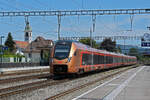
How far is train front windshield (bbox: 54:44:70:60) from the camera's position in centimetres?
2240

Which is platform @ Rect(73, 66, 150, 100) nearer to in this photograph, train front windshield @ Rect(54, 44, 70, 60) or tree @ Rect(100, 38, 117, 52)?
train front windshield @ Rect(54, 44, 70, 60)

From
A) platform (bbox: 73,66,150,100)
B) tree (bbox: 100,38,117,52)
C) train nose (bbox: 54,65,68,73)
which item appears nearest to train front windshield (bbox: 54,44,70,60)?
train nose (bbox: 54,65,68,73)

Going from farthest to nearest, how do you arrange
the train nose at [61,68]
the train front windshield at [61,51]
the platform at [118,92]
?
1. the train front windshield at [61,51]
2. the train nose at [61,68]
3. the platform at [118,92]

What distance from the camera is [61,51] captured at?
22750mm

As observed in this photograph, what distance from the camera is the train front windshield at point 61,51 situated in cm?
2240

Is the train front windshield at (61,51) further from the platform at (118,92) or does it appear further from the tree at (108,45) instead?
the tree at (108,45)

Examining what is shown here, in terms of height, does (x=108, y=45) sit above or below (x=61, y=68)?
above

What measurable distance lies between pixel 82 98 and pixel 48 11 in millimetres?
20604

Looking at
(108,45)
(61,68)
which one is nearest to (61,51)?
(61,68)

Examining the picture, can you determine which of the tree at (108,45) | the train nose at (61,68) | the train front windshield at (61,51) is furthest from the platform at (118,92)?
the tree at (108,45)

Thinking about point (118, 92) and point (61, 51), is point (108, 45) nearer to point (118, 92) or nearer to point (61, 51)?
point (61, 51)

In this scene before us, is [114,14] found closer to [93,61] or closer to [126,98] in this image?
[93,61]

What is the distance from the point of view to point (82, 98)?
485 inches

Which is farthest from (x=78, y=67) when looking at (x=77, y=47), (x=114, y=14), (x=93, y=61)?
(x=114, y=14)
